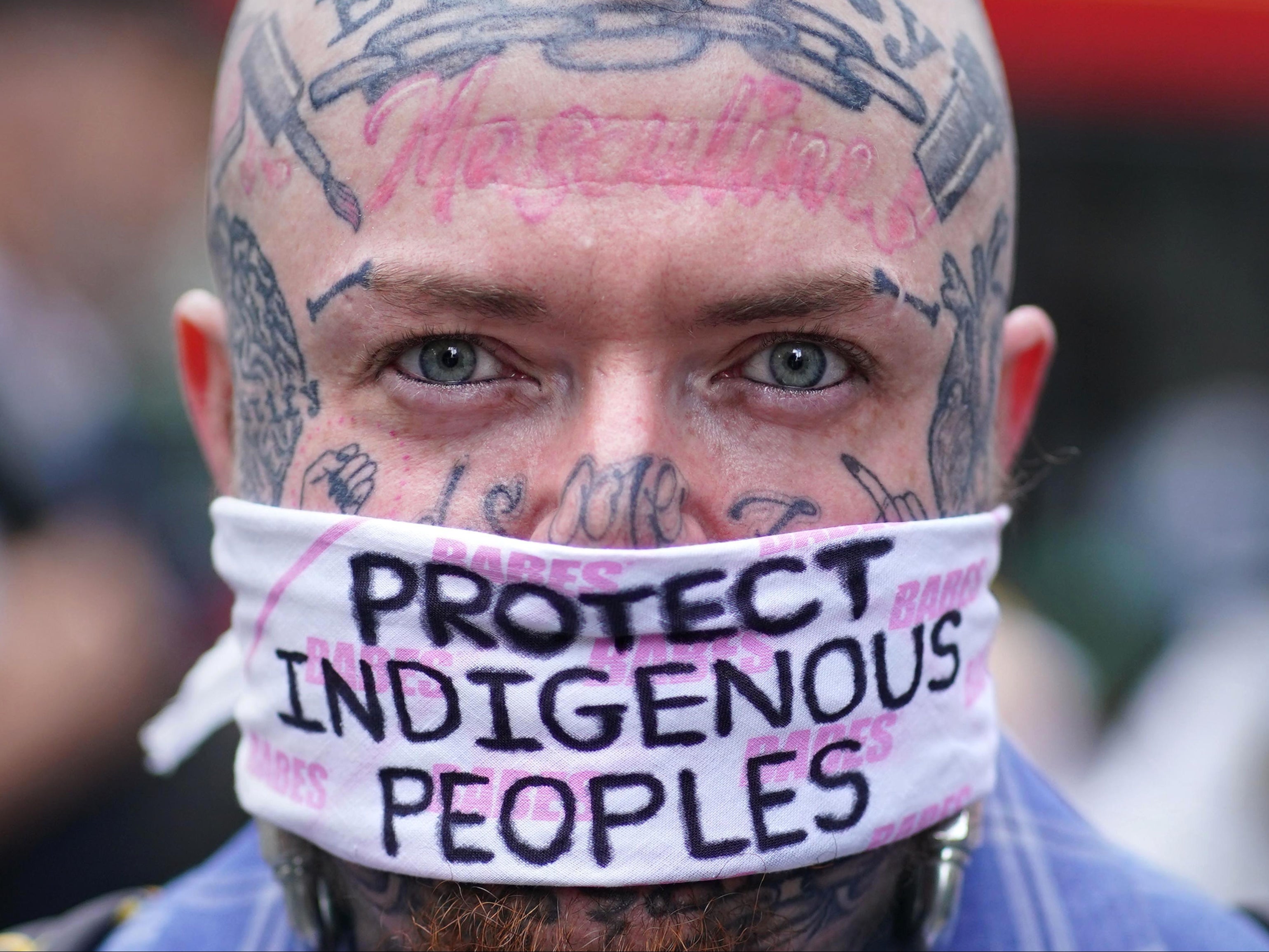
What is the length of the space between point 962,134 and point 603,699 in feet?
2.92

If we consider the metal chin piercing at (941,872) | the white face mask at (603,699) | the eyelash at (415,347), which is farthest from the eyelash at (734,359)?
the metal chin piercing at (941,872)

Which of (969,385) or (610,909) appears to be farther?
(969,385)

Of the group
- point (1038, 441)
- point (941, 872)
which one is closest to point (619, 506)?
point (941, 872)

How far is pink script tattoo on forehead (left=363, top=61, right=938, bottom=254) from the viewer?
153cm

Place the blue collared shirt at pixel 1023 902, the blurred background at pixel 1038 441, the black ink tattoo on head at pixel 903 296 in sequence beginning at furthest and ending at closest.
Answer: the blurred background at pixel 1038 441
the blue collared shirt at pixel 1023 902
the black ink tattoo on head at pixel 903 296

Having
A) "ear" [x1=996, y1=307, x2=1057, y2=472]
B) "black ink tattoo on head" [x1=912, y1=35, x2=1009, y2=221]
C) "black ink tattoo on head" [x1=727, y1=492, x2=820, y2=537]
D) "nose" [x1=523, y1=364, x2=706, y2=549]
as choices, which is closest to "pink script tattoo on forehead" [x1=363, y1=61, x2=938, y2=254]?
"black ink tattoo on head" [x1=912, y1=35, x2=1009, y2=221]

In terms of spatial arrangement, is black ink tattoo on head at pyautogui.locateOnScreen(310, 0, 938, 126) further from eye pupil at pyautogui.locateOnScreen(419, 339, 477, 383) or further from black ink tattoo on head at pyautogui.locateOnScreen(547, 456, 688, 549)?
black ink tattoo on head at pyautogui.locateOnScreen(547, 456, 688, 549)

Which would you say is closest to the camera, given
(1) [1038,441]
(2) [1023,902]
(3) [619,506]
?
(3) [619,506]

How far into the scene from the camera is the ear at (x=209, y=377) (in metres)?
1.95

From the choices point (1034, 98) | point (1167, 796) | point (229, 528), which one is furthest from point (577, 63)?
point (1034, 98)

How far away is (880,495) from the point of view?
1651 mm

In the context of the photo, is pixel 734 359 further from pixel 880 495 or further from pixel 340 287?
pixel 340 287

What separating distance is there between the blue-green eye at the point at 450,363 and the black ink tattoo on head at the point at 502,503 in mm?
143

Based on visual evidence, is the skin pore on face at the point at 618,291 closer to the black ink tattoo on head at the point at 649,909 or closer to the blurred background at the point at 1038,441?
the black ink tattoo on head at the point at 649,909
